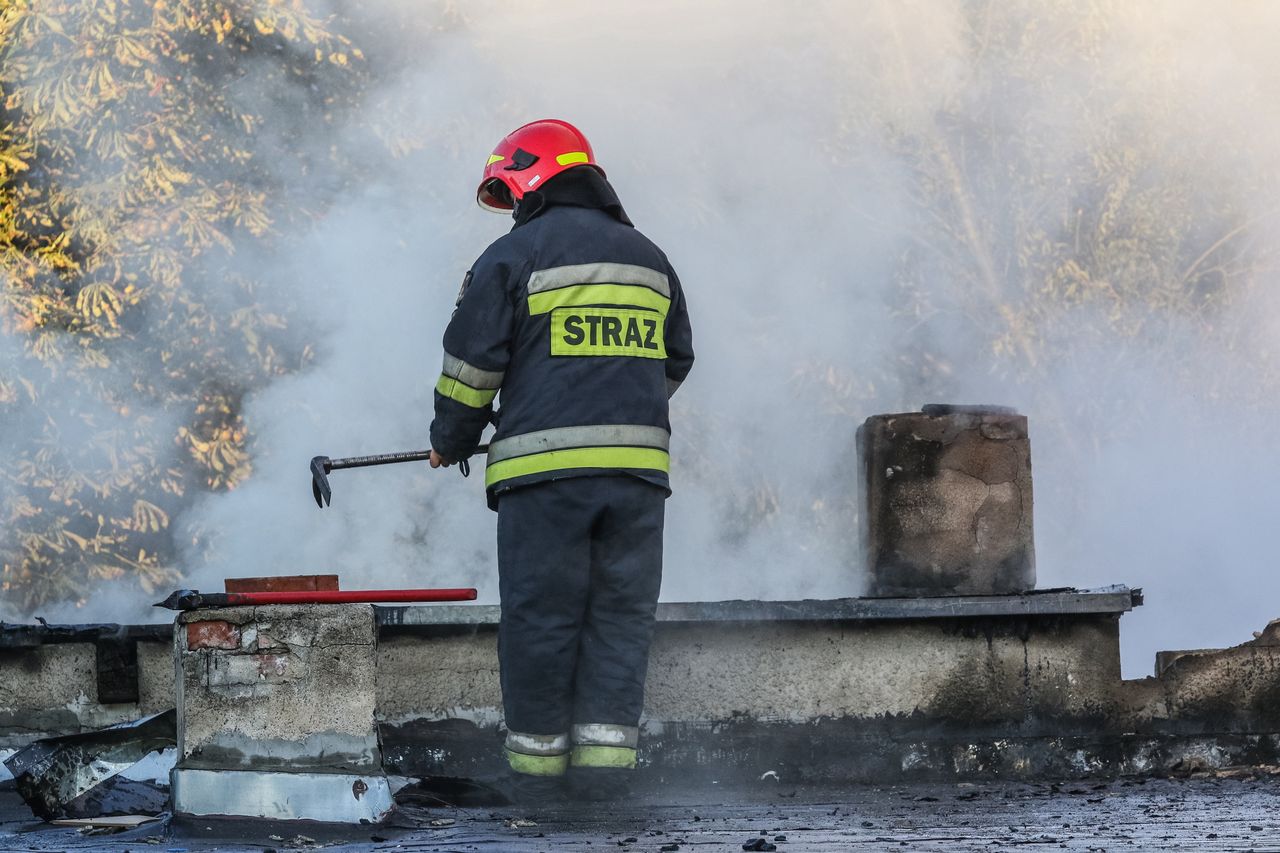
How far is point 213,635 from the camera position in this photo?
14.2ft

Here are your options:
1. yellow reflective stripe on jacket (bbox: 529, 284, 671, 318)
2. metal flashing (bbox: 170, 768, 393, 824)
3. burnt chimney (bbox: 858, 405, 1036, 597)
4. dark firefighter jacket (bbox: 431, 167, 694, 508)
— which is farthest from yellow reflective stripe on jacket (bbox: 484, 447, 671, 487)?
burnt chimney (bbox: 858, 405, 1036, 597)

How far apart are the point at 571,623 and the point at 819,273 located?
18.9 ft

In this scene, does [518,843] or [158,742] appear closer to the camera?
[518,843]

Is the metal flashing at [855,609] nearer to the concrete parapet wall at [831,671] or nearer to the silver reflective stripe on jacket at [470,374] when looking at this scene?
the concrete parapet wall at [831,671]

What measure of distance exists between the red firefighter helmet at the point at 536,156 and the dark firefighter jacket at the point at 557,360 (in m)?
0.17

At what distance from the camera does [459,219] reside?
9812 millimetres

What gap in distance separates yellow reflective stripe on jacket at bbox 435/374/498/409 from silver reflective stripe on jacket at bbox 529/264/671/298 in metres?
0.32

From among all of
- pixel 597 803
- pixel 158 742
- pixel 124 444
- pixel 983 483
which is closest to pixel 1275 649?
pixel 983 483

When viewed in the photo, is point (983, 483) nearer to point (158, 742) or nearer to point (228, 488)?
point (158, 742)

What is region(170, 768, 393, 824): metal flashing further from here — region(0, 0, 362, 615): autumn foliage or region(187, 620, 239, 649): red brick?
region(0, 0, 362, 615): autumn foliage

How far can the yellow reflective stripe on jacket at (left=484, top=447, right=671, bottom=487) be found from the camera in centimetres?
452

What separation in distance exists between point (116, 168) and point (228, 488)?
219cm

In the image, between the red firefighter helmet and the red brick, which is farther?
the red firefighter helmet

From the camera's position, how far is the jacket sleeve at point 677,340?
4977 mm
